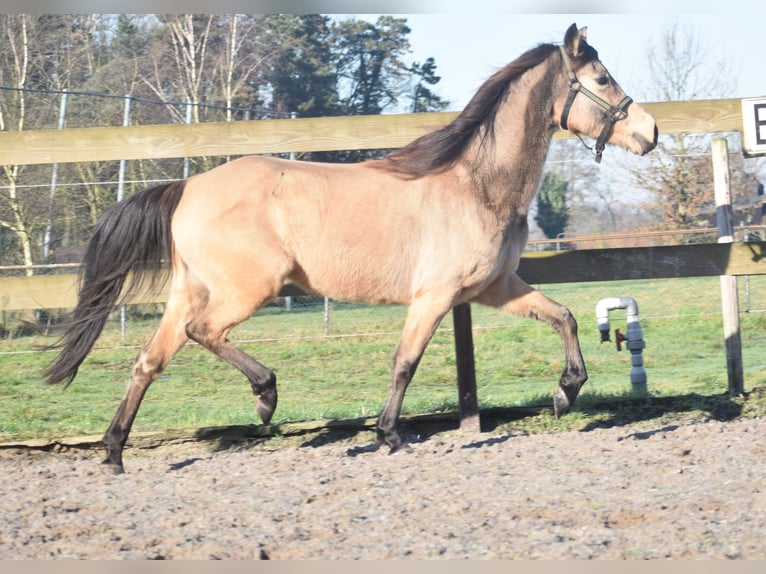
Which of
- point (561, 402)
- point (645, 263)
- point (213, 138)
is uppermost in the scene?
point (213, 138)

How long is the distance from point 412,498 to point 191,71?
18554mm

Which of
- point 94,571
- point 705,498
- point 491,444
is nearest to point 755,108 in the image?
point 491,444

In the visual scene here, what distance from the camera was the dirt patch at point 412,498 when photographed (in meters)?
3.14

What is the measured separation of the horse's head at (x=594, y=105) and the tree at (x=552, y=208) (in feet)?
47.9

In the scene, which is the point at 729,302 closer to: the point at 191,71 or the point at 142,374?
the point at 142,374

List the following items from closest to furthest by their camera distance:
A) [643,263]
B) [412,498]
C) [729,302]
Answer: [412,498] → [643,263] → [729,302]

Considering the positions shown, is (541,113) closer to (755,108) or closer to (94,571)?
(755,108)

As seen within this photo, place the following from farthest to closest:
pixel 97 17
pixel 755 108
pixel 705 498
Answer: pixel 97 17 → pixel 755 108 → pixel 705 498

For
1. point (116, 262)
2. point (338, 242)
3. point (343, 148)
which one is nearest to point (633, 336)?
point (343, 148)

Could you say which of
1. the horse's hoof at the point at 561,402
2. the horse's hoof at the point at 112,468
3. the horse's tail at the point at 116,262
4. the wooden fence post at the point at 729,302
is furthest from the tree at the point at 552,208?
the horse's hoof at the point at 112,468

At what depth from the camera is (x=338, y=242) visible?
5215 millimetres

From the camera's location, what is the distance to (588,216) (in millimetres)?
20641

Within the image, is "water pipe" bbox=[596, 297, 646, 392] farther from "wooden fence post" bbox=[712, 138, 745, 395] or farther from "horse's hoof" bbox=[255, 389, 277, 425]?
"horse's hoof" bbox=[255, 389, 277, 425]

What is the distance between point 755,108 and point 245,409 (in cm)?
435
